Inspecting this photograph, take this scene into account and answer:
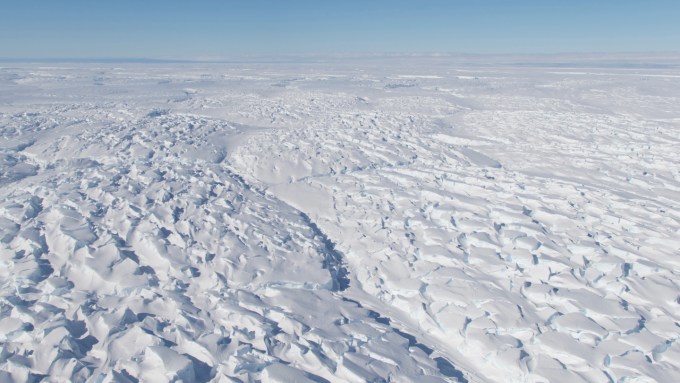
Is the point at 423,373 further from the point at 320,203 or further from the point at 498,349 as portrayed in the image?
the point at 320,203

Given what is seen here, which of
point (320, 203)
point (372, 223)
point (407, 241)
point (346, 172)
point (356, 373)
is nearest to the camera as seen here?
point (356, 373)

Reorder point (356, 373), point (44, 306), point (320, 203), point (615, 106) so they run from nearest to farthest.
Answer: point (356, 373) < point (44, 306) < point (320, 203) < point (615, 106)

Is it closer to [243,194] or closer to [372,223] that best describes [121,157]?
[243,194]

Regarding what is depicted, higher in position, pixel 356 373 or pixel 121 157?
pixel 121 157

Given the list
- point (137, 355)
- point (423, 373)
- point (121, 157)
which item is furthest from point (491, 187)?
point (121, 157)

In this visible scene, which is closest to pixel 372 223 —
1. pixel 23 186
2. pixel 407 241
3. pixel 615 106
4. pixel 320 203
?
pixel 407 241

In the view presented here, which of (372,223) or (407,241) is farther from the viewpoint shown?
(372,223)
